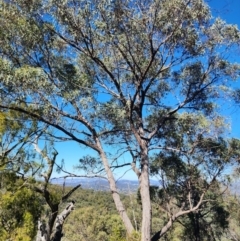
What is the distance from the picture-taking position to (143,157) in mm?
7367

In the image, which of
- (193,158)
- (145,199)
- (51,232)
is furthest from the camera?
(193,158)

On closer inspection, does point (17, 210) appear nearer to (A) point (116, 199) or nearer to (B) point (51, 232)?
(B) point (51, 232)

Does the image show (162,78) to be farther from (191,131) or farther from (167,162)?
(167,162)

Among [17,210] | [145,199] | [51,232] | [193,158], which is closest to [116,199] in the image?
[145,199]

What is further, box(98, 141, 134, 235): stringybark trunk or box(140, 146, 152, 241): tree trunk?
box(98, 141, 134, 235): stringybark trunk

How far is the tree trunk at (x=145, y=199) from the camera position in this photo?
21.5 feet

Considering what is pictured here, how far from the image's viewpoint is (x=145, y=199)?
6.85m

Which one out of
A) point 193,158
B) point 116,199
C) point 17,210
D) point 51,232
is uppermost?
point 193,158

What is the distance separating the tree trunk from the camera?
257 inches

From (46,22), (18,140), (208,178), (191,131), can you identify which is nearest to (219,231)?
(208,178)

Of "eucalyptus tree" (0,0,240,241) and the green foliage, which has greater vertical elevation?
"eucalyptus tree" (0,0,240,241)

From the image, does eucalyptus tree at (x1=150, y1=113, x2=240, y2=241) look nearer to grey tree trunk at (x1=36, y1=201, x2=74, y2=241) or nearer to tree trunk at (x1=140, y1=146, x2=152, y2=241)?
tree trunk at (x1=140, y1=146, x2=152, y2=241)

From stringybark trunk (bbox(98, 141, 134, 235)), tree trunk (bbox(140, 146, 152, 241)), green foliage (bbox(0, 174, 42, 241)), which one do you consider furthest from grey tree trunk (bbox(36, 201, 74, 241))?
tree trunk (bbox(140, 146, 152, 241))

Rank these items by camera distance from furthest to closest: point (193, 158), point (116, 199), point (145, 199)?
point (193, 158) → point (116, 199) → point (145, 199)
